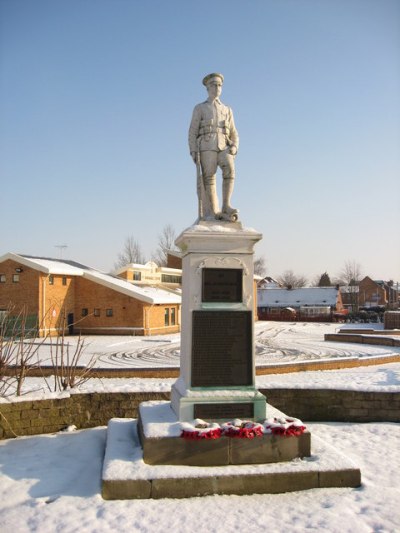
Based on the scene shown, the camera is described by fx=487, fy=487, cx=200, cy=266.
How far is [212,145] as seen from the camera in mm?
7223

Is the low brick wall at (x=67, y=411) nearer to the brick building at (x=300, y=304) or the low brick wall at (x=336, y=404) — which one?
the low brick wall at (x=336, y=404)

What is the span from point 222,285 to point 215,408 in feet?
5.36

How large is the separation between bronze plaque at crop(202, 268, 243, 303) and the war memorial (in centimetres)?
1

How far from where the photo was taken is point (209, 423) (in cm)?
616

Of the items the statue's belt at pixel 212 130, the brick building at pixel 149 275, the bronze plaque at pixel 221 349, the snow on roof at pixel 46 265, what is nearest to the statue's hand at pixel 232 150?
the statue's belt at pixel 212 130

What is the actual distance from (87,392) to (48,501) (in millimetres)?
2946

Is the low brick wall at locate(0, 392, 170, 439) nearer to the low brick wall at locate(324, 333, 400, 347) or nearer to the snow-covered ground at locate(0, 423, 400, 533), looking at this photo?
the snow-covered ground at locate(0, 423, 400, 533)

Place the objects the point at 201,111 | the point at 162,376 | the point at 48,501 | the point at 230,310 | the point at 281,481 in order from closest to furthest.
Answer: the point at 48,501
the point at 281,481
the point at 230,310
the point at 201,111
the point at 162,376

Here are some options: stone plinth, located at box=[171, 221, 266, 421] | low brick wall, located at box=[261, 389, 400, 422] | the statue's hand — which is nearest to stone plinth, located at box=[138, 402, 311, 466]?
stone plinth, located at box=[171, 221, 266, 421]

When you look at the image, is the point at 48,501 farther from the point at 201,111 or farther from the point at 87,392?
the point at 201,111

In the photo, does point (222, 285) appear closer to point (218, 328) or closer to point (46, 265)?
point (218, 328)

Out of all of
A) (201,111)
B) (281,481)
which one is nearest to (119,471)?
(281,481)

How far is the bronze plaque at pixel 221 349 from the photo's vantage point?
6504mm

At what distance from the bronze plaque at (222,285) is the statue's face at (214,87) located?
2729 millimetres
